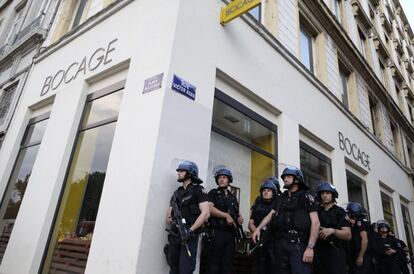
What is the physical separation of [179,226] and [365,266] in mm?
4363

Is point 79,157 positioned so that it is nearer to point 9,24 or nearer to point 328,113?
point 328,113

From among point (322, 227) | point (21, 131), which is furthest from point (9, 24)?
point (322, 227)

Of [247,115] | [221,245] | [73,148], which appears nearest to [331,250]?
[221,245]

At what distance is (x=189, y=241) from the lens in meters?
3.74

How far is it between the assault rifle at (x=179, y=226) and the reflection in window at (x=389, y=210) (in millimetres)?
10409

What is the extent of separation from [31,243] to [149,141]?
3.07 m

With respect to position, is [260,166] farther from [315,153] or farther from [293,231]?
[293,231]

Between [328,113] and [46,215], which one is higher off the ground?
[328,113]

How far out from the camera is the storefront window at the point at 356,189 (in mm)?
9556

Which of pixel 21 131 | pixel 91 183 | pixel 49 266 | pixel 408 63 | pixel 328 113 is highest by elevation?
pixel 408 63

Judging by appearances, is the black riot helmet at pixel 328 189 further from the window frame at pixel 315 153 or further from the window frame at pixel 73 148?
the window frame at pixel 73 148

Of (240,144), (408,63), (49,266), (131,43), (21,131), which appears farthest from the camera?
(408,63)

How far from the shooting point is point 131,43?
571 cm

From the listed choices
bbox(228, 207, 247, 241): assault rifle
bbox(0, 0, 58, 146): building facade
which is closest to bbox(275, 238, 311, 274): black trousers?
bbox(228, 207, 247, 241): assault rifle
